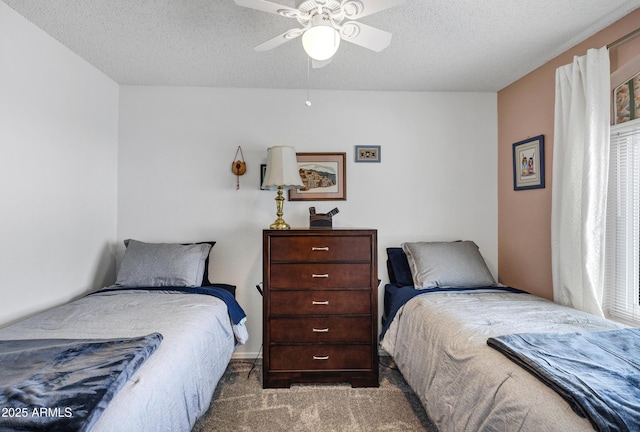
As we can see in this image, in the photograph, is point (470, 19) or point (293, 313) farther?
point (293, 313)

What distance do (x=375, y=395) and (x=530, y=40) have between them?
2.56 m

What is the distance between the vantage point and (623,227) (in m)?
1.92

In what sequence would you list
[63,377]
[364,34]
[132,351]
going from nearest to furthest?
[63,377] → [132,351] → [364,34]

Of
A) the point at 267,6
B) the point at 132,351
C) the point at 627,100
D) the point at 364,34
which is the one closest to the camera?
the point at 132,351

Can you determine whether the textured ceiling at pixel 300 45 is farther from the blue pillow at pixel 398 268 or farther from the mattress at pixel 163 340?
the mattress at pixel 163 340

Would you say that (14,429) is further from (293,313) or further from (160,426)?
(293,313)

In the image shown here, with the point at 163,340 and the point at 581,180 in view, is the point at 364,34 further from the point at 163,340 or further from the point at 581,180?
the point at 163,340

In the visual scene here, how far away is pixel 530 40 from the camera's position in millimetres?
2119

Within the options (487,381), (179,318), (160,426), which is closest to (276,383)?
(179,318)

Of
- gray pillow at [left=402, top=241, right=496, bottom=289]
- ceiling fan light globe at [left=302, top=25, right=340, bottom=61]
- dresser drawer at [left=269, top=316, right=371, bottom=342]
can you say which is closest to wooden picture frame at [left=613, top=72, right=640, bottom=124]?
gray pillow at [left=402, top=241, right=496, bottom=289]

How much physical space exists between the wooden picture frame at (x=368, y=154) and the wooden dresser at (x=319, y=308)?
870mm

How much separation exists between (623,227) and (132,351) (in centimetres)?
263

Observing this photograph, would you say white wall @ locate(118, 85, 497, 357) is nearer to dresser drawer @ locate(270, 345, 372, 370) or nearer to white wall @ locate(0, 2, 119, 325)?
white wall @ locate(0, 2, 119, 325)

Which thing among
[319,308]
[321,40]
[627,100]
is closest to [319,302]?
[319,308]
